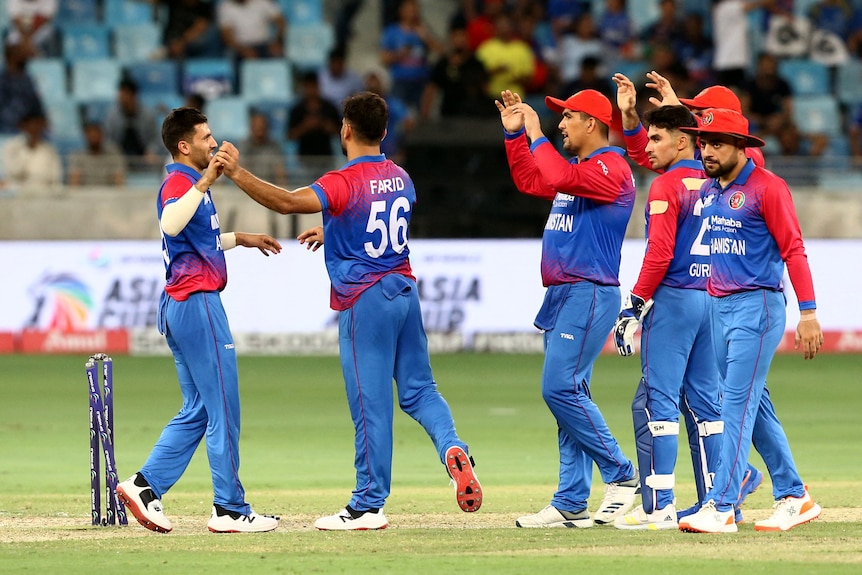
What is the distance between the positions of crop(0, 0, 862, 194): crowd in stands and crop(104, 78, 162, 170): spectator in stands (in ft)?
0.07

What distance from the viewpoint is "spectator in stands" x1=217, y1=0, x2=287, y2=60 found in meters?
24.2

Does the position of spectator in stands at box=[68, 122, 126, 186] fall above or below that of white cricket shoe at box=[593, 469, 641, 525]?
above

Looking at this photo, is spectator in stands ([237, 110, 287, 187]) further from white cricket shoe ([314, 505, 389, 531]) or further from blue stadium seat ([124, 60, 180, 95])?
white cricket shoe ([314, 505, 389, 531])

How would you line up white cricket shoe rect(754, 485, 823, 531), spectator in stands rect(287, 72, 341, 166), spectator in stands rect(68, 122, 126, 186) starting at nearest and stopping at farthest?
white cricket shoe rect(754, 485, 823, 531), spectator in stands rect(68, 122, 126, 186), spectator in stands rect(287, 72, 341, 166)

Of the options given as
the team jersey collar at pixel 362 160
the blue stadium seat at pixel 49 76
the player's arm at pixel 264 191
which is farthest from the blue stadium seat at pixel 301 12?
the player's arm at pixel 264 191

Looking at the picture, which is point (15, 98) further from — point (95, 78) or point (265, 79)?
point (265, 79)

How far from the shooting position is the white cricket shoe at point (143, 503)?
8633 mm

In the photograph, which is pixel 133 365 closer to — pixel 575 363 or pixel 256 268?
pixel 256 268

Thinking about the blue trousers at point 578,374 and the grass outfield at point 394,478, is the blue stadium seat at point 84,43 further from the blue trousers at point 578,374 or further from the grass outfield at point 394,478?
the blue trousers at point 578,374

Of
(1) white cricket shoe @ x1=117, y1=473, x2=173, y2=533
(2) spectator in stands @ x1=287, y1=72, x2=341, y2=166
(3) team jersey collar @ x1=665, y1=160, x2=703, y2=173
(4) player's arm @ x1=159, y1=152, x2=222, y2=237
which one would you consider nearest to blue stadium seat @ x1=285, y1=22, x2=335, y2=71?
(2) spectator in stands @ x1=287, y1=72, x2=341, y2=166

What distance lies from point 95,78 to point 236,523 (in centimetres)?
1623

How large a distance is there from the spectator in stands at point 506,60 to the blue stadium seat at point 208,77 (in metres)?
3.66

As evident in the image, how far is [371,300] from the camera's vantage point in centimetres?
881

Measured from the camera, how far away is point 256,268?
776 inches
